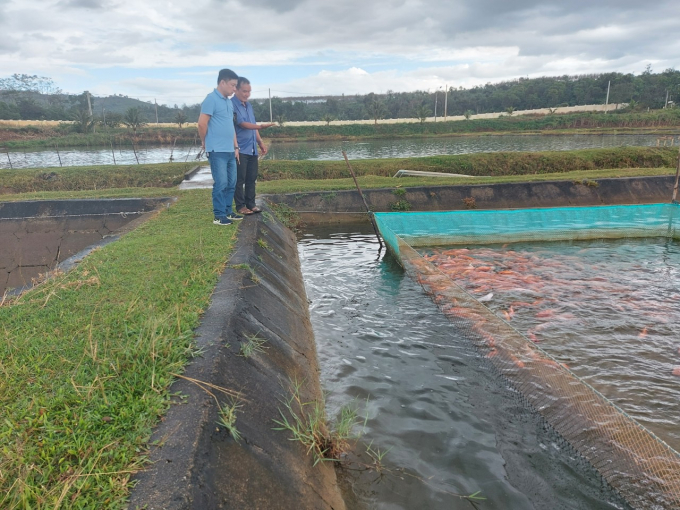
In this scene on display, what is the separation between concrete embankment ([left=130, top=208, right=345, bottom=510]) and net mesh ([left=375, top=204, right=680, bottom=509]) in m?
2.05

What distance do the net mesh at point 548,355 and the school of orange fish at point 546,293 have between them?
24 centimetres

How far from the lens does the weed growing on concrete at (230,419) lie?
2.81 meters

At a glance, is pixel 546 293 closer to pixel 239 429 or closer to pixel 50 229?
pixel 239 429

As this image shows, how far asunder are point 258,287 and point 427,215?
6229 mm

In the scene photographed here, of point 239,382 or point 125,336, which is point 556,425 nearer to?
point 239,382

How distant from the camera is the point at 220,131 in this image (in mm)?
7422

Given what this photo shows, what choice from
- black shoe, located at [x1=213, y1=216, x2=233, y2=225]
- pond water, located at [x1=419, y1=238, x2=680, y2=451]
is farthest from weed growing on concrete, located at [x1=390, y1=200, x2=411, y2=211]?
black shoe, located at [x1=213, y1=216, x2=233, y2=225]

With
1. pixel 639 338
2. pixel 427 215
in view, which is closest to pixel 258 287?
pixel 639 338

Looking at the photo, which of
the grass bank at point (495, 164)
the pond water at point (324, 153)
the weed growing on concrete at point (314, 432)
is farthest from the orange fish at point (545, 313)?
the pond water at point (324, 153)

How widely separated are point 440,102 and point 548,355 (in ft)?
303

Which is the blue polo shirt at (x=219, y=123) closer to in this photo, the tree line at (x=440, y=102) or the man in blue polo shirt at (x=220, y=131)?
the man in blue polo shirt at (x=220, y=131)

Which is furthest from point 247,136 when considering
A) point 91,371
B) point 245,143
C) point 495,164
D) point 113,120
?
point 113,120

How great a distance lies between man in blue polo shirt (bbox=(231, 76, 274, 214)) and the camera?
315 inches

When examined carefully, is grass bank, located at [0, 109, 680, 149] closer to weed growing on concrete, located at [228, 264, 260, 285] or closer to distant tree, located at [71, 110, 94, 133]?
distant tree, located at [71, 110, 94, 133]
